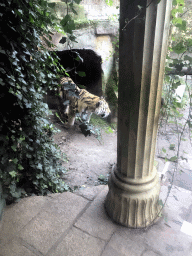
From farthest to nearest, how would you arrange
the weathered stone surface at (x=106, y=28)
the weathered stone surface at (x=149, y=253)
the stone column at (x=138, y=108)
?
the weathered stone surface at (x=106, y=28)
the weathered stone surface at (x=149, y=253)
the stone column at (x=138, y=108)

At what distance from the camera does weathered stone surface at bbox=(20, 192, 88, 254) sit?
63.4 inches

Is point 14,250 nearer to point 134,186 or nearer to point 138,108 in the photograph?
point 134,186

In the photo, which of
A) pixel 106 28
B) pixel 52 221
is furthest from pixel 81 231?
pixel 106 28

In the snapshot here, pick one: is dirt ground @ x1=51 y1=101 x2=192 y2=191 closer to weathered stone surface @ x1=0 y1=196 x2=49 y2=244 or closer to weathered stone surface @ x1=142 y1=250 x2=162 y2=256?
weathered stone surface @ x1=0 y1=196 x2=49 y2=244

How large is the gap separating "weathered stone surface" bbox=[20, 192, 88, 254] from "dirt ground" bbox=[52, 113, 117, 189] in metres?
1.18

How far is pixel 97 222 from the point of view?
5.80 ft

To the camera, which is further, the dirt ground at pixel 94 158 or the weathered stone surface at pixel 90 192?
the dirt ground at pixel 94 158

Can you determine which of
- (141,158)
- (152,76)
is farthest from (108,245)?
(152,76)

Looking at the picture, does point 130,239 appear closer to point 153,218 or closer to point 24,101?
point 153,218

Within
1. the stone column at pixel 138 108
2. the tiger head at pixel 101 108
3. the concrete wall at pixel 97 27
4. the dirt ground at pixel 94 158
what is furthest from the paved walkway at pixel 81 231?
the concrete wall at pixel 97 27

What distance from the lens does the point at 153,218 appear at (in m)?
1.77

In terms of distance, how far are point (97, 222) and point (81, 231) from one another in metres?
0.17

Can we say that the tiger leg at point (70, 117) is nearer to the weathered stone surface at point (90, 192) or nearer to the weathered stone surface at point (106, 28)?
the weathered stone surface at point (106, 28)

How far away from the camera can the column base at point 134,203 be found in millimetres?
1670
